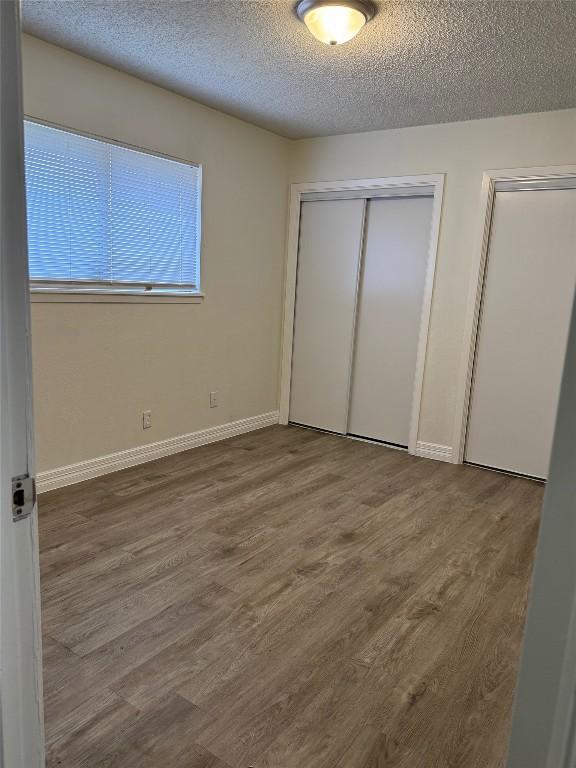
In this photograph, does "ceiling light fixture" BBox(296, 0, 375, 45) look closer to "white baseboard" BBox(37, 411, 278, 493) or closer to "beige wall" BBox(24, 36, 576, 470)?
"beige wall" BBox(24, 36, 576, 470)

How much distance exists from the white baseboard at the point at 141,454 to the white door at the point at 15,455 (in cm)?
239

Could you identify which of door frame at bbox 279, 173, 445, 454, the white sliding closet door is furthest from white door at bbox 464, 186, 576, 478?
the white sliding closet door

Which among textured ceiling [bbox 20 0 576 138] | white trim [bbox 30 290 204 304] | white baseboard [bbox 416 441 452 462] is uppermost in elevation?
textured ceiling [bbox 20 0 576 138]

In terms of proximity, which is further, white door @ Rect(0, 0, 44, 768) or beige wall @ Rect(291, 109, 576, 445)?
beige wall @ Rect(291, 109, 576, 445)

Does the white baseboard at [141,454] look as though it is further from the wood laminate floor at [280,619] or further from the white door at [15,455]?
the white door at [15,455]

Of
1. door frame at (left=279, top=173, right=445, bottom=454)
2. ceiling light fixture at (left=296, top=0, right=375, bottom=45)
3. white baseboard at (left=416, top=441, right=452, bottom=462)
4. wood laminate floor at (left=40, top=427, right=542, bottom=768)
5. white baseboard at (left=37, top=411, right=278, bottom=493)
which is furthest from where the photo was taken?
white baseboard at (left=416, top=441, right=452, bottom=462)

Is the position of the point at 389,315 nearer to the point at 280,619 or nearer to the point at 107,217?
the point at 107,217

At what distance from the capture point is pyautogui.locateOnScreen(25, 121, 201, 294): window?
3.09 m

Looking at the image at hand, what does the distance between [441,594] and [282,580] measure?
0.72 meters

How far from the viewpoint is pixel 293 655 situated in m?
2.04

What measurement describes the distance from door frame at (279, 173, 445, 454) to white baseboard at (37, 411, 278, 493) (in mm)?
522

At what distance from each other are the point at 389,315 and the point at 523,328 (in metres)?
1.06

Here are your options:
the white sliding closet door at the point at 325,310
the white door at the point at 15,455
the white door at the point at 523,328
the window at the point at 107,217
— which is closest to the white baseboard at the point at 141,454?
the white sliding closet door at the point at 325,310

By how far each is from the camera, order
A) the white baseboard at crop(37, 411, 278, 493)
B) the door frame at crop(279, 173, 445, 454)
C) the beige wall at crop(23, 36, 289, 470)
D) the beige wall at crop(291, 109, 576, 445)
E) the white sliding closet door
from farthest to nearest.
Result: the white sliding closet door < the door frame at crop(279, 173, 445, 454) < the beige wall at crop(291, 109, 576, 445) < the white baseboard at crop(37, 411, 278, 493) < the beige wall at crop(23, 36, 289, 470)
